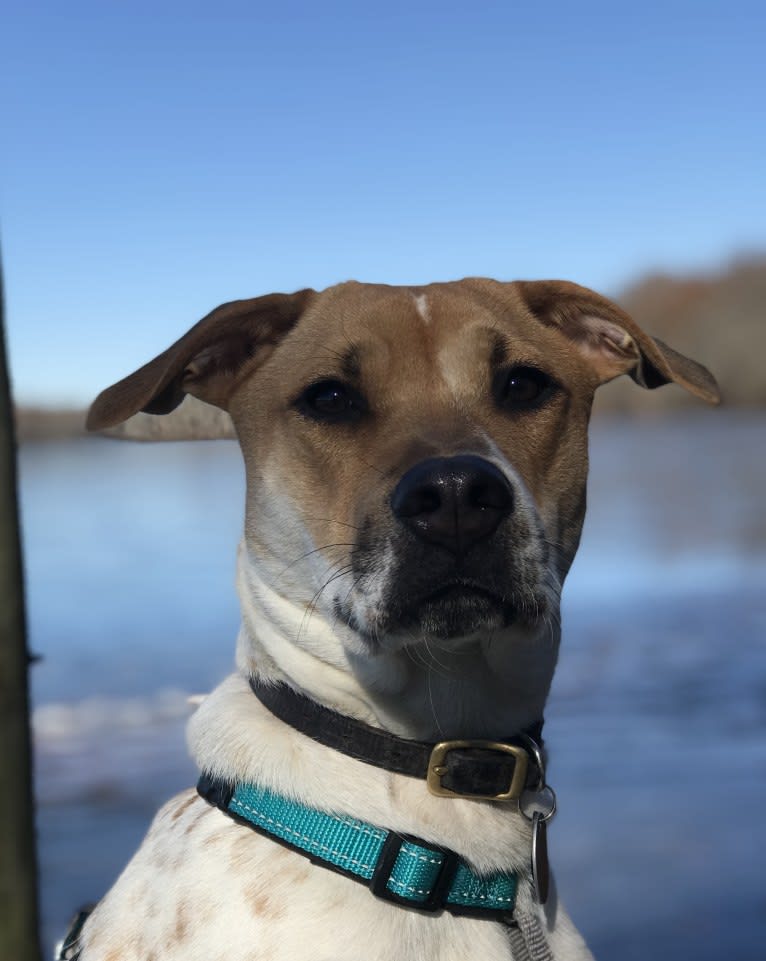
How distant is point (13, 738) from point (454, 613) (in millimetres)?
1742

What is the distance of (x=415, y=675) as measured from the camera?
9.85ft

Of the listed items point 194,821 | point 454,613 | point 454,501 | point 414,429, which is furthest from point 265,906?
point 414,429

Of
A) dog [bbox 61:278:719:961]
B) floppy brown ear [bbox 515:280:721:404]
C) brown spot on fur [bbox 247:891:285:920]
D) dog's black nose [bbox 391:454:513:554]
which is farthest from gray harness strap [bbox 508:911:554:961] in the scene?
floppy brown ear [bbox 515:280:721:404]

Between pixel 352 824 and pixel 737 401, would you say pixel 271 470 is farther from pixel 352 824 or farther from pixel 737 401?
pixel 737 401

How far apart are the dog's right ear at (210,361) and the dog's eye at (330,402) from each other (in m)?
0.35

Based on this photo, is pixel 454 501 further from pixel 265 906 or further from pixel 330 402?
pixel 265 906

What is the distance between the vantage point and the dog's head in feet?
9.17

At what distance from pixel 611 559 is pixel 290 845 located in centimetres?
1125

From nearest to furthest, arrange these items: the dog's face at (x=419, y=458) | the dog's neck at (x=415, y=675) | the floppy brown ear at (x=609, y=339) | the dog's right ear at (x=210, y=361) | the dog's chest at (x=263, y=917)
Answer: the dog's chest at (x=263, y=917) < the dog's face at (x=419, y=458) < the dog's neck at (x=415, y=675) < the dog's right ear at (x=210, y=361) < the floppy brown ear at (x=609, y=339)

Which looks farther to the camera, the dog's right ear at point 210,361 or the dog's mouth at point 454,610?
the dog's right ear at point 210,361

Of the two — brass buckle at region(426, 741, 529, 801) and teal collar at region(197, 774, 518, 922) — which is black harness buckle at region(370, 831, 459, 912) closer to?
teal collar at region(197, 774, 518, 922)

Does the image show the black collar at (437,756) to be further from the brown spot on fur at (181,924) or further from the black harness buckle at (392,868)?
the brown spot on fur at (181,924)

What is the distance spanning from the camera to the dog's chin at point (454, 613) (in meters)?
2.80

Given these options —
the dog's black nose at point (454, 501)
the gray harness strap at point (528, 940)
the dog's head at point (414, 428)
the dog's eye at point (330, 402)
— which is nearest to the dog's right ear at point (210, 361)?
the dog's head at point (414, 428)
